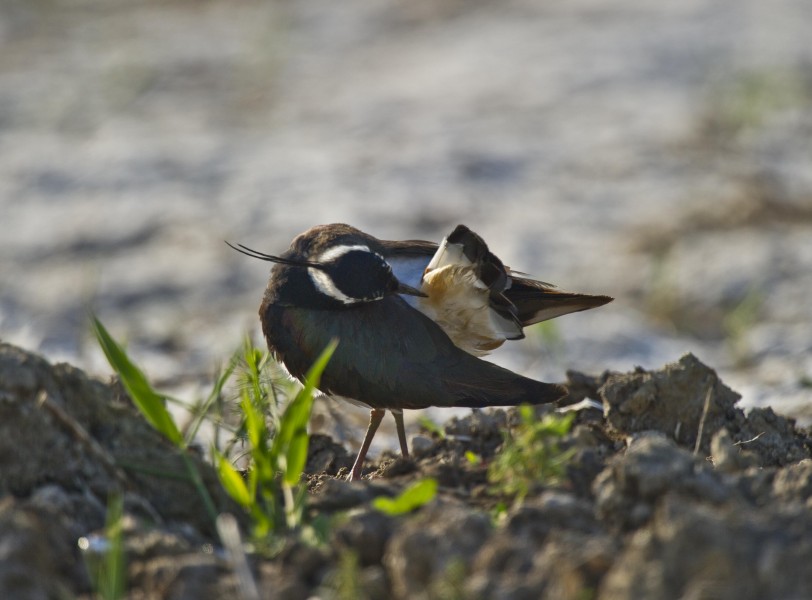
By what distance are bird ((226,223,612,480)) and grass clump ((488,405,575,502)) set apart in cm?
107

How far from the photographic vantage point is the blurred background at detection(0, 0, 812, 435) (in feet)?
23.8

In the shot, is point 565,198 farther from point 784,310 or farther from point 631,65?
point 631,65

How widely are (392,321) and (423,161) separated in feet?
16.7

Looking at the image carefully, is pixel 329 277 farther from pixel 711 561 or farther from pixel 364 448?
pixel 711 561

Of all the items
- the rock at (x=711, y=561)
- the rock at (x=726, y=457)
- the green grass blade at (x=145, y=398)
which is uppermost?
the green grass blade at (x=145, y=398)

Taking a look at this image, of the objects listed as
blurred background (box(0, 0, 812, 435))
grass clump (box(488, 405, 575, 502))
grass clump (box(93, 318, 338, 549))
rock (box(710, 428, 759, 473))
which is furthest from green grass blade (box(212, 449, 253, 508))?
blurred background (box(0, 0, 812, 435))

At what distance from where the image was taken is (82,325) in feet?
23.1

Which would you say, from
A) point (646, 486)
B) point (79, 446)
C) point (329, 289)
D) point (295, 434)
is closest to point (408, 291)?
point (329, 289)

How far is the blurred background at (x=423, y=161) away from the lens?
23.8 ft

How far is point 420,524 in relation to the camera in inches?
109

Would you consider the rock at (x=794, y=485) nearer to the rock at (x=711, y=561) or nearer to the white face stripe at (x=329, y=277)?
the rock at (x=711, y=561)

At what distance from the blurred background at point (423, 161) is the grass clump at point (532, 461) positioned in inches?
112

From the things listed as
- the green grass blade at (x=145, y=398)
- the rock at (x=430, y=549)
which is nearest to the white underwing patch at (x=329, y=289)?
the green grass blade at (x=145, y=398)

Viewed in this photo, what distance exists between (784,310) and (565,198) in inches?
80.6
